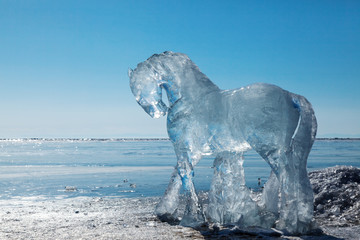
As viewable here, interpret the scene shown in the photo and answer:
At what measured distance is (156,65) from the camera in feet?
22.5

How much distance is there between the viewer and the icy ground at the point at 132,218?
557 centimetres

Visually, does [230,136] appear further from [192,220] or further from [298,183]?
[192,220]

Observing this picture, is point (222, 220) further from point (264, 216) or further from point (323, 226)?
point (323, 226)

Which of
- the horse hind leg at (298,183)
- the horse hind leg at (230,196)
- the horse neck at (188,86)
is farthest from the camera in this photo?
the horse neck at (188,86)

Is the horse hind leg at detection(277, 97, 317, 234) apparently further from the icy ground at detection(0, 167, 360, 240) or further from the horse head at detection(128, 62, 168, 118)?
the horse head at detection(128, 62, 168, 118)

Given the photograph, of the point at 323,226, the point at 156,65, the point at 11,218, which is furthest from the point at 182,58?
the point at 11,218

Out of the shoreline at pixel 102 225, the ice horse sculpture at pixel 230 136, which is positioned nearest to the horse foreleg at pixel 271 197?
the ice horse sculpture at pixel 230 136

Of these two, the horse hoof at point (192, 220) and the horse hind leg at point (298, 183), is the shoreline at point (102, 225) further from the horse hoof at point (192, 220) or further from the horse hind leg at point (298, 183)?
the horse hind leg at point (298, 183)

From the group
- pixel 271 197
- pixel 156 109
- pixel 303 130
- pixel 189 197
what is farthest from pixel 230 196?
pixel 156 109

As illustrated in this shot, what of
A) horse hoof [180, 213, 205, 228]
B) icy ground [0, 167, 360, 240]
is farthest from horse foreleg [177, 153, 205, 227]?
icy ground [0, 167, 360, 240]

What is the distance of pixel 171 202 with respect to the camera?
6891 mm

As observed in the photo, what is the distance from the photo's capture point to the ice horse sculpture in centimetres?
604

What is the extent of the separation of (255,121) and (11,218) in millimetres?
4627

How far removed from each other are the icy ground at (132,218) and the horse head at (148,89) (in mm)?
1984
